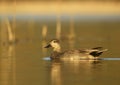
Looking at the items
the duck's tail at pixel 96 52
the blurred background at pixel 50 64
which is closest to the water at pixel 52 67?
the blurred background at pixel 50 64

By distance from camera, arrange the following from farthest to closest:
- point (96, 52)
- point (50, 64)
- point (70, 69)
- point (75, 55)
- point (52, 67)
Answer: point (75, 55)
point (96, 52)
point (50, 64)
point (52, 67)
point (70, 69)

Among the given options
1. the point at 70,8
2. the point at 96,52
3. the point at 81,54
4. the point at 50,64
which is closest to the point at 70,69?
the point at 50,64

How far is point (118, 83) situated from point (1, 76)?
2810 millimetres

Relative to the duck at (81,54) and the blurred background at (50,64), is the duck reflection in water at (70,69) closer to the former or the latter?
the blurred background at (50,64)

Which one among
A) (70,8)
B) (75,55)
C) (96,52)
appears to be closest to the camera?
(96,52)

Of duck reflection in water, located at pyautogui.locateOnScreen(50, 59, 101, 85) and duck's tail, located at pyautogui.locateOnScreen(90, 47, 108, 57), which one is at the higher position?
duck's tail, located at pyautogui.locateOnScreen(90, 47, 108, 57)

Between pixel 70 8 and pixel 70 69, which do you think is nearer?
pixel 70 69

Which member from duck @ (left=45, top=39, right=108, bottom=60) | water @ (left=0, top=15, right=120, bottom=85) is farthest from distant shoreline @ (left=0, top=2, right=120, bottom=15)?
duck @ (left=45, top=39, right=108, bottom=60)

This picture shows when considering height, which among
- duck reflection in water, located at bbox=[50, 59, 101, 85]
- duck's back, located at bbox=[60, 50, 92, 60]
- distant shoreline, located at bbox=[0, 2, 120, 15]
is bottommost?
duck reflection in water, located at bbox=[50, 59, 101, 85]

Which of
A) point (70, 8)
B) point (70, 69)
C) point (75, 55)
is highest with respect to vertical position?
point (70, 8)

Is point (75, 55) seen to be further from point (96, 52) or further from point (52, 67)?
point (52, 67)

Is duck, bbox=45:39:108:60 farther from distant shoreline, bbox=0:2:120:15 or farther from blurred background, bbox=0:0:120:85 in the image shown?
distant shoreline, bbox=0:2:120:15

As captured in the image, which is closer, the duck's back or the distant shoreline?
the duck's back

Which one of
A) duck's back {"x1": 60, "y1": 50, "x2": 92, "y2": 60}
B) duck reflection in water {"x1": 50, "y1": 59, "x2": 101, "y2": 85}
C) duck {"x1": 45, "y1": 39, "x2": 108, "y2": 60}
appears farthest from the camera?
duck's back {"x1": 60, "y1": 50, "x2": 92, "y2": 60}
